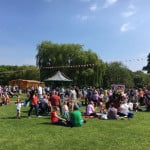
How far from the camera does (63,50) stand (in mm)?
58625

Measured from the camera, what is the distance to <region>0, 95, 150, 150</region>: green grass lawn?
9406 mm

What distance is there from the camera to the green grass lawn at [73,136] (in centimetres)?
941

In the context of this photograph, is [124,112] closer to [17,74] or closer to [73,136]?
[73,136]

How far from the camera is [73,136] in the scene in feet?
36.3

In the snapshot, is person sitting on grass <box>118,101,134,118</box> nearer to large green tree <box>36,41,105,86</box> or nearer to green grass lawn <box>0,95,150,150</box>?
green grass lawn <box>0,95,150,150</box>

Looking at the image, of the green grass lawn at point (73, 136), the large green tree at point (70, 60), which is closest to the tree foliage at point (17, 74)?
the large green tree at point (70, 60)

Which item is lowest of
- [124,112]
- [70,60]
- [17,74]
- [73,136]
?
[73,136]

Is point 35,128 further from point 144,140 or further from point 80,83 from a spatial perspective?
point 80,83

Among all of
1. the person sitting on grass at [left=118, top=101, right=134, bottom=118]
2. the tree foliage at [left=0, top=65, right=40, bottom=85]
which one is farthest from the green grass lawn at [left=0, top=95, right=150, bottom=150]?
the tree foliage at [left=0, top=65, right=40, bottom=85]

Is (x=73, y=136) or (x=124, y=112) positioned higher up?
(x=124, y=112)

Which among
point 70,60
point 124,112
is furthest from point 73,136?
point 70,60

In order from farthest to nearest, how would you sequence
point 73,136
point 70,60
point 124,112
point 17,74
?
point 17,74
point 70,60
point 124,112
point 73,136

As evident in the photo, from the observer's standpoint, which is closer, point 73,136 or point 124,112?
point 73,136

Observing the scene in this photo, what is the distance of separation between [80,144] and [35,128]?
3.52m
